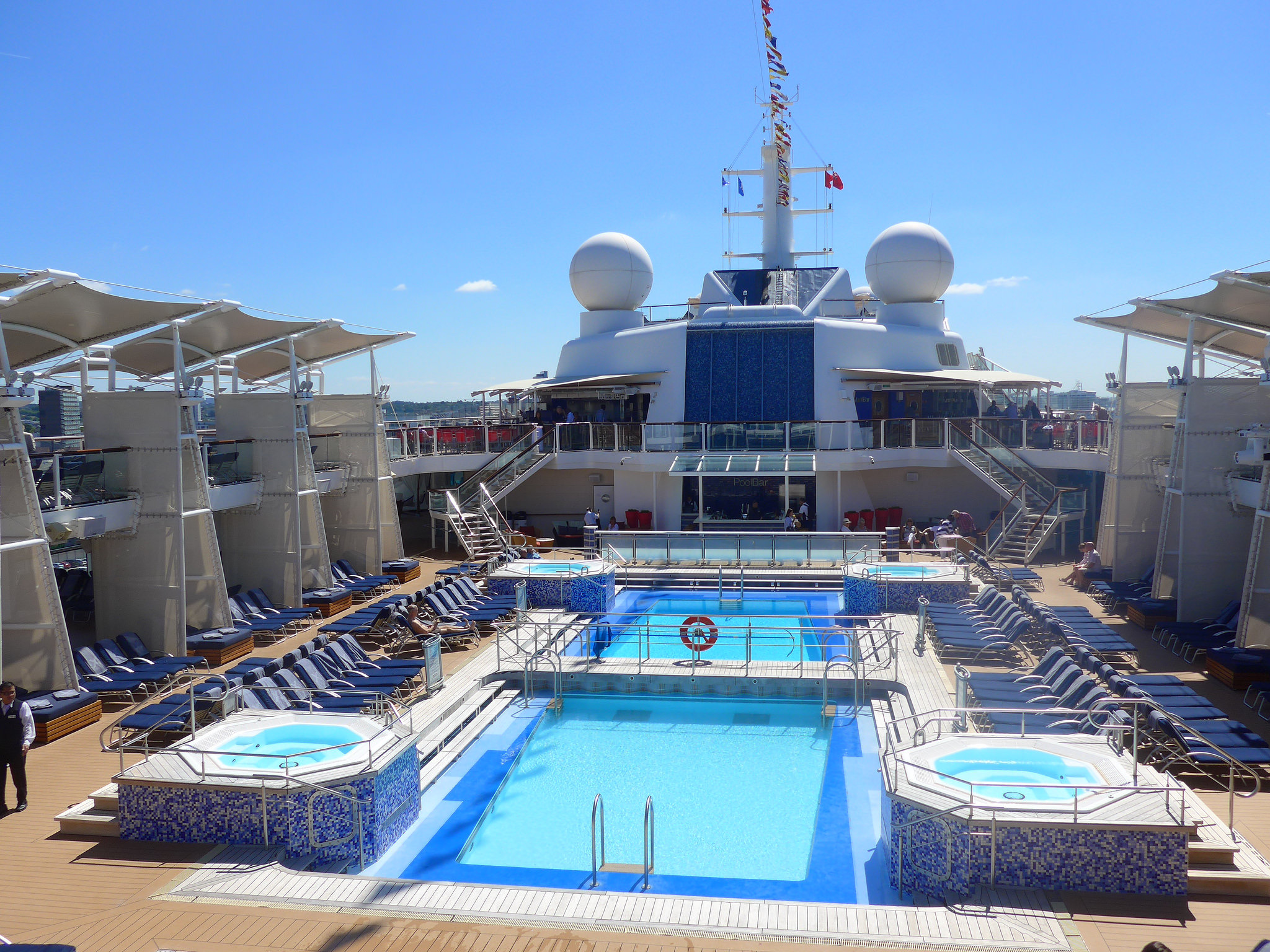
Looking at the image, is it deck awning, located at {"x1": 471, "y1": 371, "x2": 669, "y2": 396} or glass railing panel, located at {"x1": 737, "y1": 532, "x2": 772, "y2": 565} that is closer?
glass railing panel, located at {"x1": 737, "y1": 532, "x2": 772, "y2": 565}

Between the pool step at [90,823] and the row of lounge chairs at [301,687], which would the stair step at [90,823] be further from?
the row of lounge chairs at [301,687]

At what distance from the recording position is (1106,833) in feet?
22.1

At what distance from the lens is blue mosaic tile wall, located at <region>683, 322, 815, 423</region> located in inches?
1041

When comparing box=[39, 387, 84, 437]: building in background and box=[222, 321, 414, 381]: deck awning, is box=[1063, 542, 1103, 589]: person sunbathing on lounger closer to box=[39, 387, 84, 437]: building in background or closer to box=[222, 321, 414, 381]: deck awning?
box=[222, 321, 414, 381]: deck awning

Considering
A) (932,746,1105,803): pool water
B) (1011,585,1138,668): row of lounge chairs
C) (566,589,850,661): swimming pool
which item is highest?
(932,746,1105,803): pool water

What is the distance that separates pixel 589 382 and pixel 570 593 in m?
10.9

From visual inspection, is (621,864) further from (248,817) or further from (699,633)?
(699,633)

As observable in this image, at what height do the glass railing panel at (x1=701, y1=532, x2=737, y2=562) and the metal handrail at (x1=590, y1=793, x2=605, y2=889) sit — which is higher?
the glass railing panel at (x1=701, y1=532, x2=737, y2=562)

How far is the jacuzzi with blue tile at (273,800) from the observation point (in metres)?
7.64

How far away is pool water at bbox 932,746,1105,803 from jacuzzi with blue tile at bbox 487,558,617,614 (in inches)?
386

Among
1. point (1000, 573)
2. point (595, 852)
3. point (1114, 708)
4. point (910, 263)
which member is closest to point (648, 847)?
point (595, 852)

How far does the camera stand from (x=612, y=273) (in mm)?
29203

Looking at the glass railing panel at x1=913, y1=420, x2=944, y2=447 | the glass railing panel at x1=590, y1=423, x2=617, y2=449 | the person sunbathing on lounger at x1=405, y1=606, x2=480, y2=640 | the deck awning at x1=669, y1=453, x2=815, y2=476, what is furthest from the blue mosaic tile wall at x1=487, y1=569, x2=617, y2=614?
the glass railing panel at x1=913, y1=420, x2=944, y2=447

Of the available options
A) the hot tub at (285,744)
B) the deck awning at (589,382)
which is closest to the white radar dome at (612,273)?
the deck awning at (589,382)
